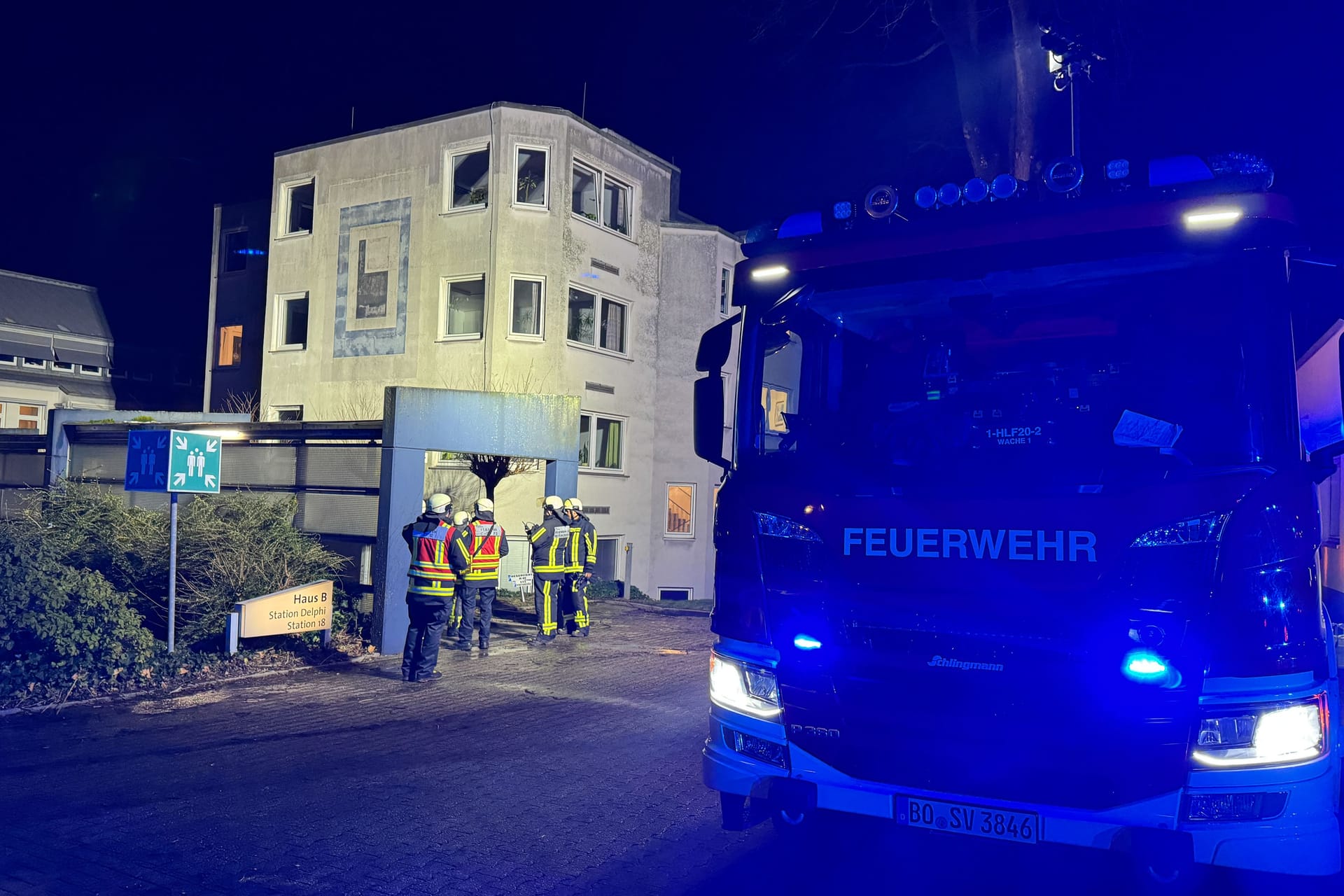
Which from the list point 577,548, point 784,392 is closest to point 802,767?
point 784,392

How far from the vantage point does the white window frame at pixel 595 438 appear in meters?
23.5

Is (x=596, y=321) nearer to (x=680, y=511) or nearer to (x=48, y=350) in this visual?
(x=680, y=511)

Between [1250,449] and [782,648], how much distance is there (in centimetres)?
196

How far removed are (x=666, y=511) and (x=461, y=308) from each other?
23.9 feet

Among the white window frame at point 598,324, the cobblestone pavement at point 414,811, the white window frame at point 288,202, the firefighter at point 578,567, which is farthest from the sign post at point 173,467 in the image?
the white window frame at point 288,202

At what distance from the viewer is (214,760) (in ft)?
22.9

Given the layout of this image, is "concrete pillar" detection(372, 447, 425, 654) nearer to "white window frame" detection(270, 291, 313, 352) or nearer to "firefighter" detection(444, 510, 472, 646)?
"firefighter" detection(444, 510, 472, 646)

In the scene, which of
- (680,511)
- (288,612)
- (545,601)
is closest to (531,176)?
(680,511)

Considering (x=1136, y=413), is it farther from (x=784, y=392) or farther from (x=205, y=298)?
(x=205, y=298)

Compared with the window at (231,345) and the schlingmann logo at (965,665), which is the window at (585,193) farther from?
the schlingmann logo at (965,665)

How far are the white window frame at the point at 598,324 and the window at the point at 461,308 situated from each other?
1874 mm

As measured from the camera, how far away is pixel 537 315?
2253 centimetres

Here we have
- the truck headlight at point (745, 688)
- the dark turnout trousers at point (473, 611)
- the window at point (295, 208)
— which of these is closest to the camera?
the truck headlight at point (745, 688)

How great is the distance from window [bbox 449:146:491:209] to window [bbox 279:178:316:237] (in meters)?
4.52
